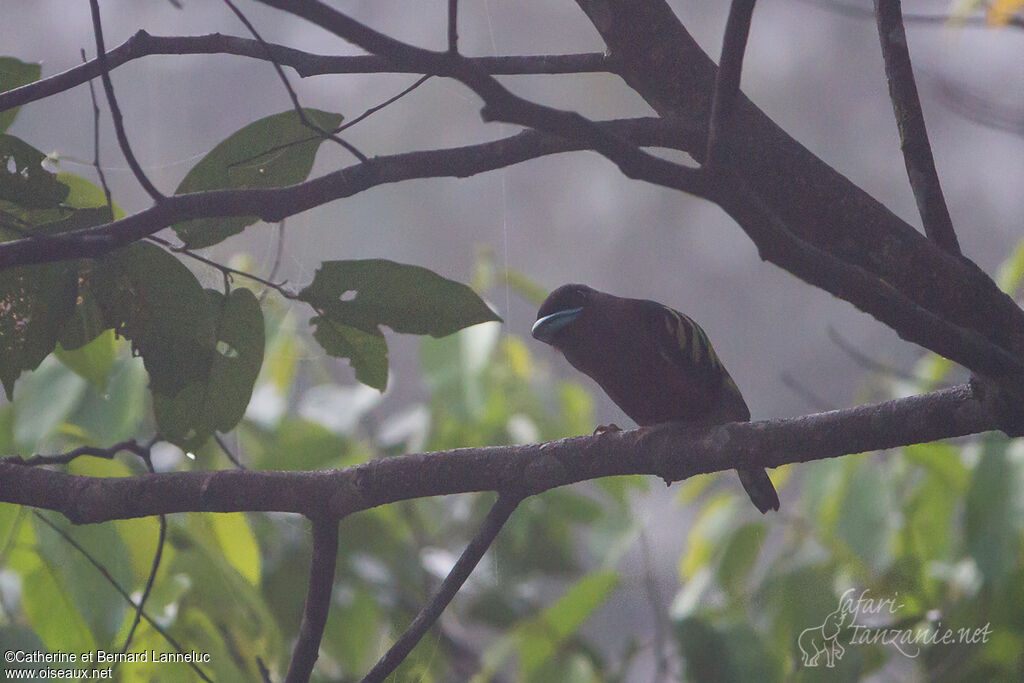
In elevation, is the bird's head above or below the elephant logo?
above

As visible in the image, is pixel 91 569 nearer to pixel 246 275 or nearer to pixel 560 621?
pixel 246 275

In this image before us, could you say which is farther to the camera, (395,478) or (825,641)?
(825,641)

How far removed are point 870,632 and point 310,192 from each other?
0.92 metres

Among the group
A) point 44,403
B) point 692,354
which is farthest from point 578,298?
point 44,403

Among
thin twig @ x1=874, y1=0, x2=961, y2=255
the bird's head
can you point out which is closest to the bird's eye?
the bird's head

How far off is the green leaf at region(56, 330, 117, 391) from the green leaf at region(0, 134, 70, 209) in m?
0.16

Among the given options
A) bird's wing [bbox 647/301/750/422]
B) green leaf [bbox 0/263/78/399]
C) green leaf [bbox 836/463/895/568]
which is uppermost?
green leaf [bbox 0/263/78/399]

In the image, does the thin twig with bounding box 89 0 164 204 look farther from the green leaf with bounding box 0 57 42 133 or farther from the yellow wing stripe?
the yellow wing stripe

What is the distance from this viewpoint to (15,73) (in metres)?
0.69

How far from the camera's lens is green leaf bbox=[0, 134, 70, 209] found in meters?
0.66

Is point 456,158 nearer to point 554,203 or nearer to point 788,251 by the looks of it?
point 788,251

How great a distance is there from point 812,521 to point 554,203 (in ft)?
2.17

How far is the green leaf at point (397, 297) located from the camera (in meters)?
0.70

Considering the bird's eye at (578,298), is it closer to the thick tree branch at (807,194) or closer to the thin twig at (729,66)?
the thick tree branch at (807,194)
